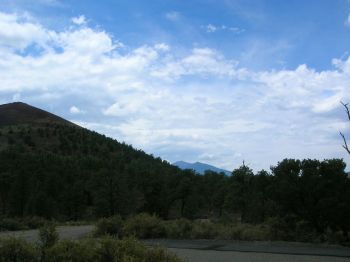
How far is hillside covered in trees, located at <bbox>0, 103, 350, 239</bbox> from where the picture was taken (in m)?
18.8

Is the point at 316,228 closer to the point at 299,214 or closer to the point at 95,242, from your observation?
the point at 299,214

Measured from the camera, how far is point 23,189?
51094 mm

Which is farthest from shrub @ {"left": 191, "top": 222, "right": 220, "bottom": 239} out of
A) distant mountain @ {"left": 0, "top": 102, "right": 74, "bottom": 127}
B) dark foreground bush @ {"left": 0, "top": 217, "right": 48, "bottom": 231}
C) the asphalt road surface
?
distant mountain @ {"left": 0, "top": 102, "right": 74, "bottom": 127}

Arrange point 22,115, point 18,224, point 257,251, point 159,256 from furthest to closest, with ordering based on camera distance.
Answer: point 22,115, point 18,224, point 257,251, point 159,256

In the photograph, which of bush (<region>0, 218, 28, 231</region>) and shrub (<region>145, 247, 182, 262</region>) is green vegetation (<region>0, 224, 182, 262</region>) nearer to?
shrub (<region>145, 247, 182, 262</region>)

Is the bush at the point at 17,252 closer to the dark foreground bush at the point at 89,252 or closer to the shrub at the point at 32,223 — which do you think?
the dark foreground bush at the point at 89,252

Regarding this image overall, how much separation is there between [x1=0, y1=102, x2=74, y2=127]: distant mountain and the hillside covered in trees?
3428 centimetres

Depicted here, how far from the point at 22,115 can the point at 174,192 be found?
88494 mm

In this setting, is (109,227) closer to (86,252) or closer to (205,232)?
(205,232)

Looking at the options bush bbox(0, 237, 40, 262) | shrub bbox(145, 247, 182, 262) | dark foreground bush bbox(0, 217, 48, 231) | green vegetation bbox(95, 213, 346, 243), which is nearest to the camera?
shrub bbox(145, 247, 182, 262)

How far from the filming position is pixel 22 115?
133 m

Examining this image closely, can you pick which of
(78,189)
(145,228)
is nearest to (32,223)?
(145,228)

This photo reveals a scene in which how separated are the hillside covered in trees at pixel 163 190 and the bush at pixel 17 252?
39.5 ft

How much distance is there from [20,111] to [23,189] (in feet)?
304
